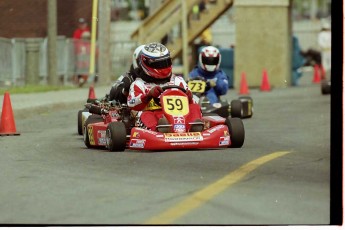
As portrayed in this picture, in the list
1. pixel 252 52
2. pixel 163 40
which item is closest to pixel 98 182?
pixel 252 52

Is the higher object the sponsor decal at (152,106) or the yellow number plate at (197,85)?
the sponsor decal at (152,106)

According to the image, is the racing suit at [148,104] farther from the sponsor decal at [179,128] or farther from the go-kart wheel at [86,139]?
the go-kart wheel at [86,139]

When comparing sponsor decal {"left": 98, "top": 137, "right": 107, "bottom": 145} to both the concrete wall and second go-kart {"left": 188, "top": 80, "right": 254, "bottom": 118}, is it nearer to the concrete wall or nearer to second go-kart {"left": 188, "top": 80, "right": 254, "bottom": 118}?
second go-kart {"left": 188, "top": 80, "right": 254, "bottom": 118}

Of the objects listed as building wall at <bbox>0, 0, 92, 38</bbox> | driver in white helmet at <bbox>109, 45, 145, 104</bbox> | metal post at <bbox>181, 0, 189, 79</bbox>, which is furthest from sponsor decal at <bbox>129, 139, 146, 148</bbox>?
metal post at <bbox>181, 0, 189, 79</bbox>

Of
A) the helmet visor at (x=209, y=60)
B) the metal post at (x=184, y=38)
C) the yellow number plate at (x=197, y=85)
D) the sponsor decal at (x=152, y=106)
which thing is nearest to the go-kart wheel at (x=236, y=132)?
the sponsor decal at (x=152, y=106)

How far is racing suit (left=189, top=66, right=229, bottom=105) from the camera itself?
20016 millimetres

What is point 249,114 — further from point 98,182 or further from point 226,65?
point 226,65

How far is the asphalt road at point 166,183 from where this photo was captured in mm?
8516

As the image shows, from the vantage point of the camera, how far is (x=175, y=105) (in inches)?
547

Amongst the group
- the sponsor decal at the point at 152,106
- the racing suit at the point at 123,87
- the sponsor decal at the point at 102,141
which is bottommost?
the sponsor decal at the point at 102,141

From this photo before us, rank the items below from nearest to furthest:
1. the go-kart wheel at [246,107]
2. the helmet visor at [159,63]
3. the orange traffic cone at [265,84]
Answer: the helmet visor at [159,63], the go-kart wheel at [246,107], the orange traffic cone at [265,84]

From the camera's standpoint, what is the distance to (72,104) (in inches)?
886

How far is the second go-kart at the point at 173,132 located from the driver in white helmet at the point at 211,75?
5.65 meters

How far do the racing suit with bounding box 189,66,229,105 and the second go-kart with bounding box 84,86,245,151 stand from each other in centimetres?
561
